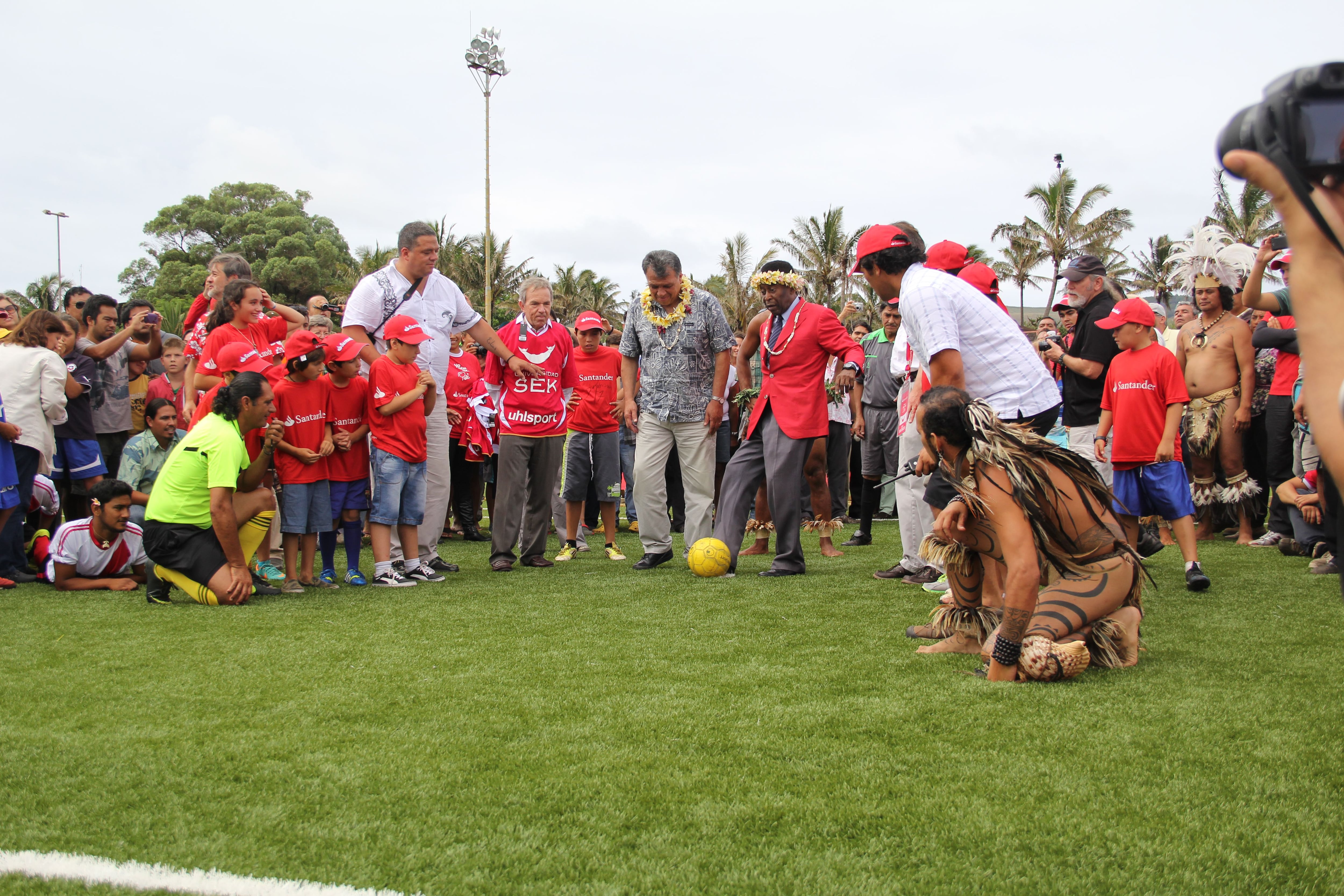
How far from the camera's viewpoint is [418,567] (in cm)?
671

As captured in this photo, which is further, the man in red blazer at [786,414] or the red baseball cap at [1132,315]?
the man in red blazer at [786,414]

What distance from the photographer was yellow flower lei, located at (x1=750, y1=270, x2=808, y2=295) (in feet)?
22.2

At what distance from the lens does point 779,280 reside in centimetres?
678

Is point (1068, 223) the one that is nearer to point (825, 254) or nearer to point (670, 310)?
point (825, 254)

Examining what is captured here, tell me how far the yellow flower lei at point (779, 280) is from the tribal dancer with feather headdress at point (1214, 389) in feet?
9.51

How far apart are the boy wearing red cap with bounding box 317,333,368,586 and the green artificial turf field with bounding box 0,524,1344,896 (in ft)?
5.24

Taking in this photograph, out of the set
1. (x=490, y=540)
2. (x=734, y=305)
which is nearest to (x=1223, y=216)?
(x=734, y=305)

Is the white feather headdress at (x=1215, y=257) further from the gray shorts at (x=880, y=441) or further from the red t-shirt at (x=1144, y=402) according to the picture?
the gray shorts at (x=880, y=441)

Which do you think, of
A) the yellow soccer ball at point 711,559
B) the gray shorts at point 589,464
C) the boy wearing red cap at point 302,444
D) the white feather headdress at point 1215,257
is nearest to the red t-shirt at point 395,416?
the boy wearing red cap at point 302,444

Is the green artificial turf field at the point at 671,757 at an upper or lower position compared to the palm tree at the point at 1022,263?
lower

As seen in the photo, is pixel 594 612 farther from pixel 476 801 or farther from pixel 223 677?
pixel 476 801

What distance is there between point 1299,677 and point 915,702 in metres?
1.59

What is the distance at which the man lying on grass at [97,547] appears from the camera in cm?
623

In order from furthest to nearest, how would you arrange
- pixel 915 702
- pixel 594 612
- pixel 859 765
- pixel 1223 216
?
pixel 1223 216, pixel 594 612, pixel 915 702, pixel 859 765
